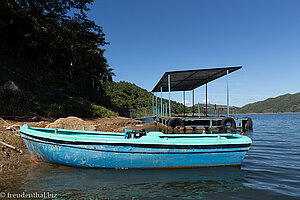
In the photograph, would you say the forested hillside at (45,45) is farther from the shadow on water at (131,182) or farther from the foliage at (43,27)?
the shadow on water at (131,182)

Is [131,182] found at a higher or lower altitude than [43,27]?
lower

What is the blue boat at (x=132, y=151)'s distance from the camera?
→ 15.5 feet

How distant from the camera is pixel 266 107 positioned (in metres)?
175

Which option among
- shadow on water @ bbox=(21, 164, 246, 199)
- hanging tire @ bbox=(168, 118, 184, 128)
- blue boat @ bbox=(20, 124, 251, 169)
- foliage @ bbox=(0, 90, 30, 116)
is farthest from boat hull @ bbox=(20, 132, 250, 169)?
hanging tire @ bbox=(168, 118, 184, 128)

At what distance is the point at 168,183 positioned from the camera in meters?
4.20

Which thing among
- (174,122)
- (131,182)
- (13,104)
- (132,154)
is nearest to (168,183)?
(131,182)

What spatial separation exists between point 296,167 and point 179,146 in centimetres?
395

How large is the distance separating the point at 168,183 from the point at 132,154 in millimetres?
1211

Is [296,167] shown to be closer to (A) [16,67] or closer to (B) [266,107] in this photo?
(A) [16,67]

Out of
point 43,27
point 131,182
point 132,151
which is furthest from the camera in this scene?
point 43,27

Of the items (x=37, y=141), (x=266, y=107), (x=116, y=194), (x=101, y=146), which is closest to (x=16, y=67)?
(x=37, y=141)

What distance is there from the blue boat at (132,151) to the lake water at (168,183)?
0.69 ft

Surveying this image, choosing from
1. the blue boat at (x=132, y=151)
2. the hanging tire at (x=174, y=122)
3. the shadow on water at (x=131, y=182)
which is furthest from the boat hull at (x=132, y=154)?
the hanging tire at (x=174, y=122)

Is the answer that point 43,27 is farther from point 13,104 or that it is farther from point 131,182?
point 131,182
